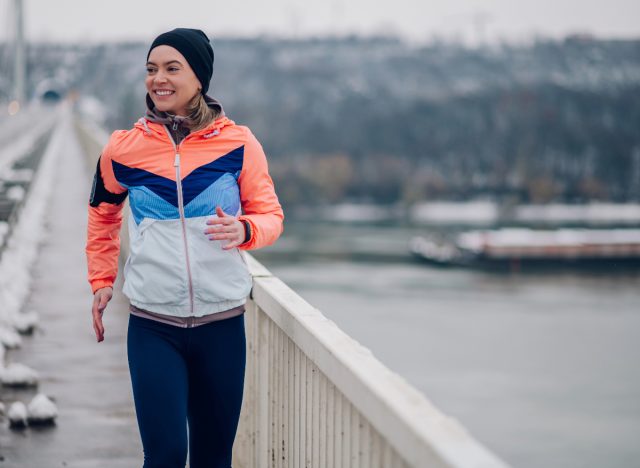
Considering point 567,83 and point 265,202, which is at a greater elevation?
point 265,202

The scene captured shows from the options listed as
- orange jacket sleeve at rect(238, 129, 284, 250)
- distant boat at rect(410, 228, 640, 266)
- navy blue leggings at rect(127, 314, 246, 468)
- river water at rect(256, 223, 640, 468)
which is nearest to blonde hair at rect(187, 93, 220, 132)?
orange jacket sleeve at rect(238, 129, 284, 250)

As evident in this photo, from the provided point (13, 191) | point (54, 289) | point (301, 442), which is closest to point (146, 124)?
point (301, 442)

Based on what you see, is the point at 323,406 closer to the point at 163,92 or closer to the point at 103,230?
the point at 103,230

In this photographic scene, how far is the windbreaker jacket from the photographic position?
2.52 meters

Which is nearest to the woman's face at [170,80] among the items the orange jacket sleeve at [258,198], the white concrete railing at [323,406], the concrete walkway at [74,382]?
the orange jacket sleeve at [258,198]

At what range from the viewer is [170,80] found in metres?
2.58

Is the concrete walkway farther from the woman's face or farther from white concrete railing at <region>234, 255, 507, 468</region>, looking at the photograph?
the woman's face

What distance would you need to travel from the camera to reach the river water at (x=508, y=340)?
37344 millimetres

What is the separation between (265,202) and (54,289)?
6098mm

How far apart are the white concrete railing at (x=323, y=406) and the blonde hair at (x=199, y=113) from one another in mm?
643

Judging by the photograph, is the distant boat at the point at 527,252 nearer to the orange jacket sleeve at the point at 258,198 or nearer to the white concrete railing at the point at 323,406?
the white concrete railing at the point at 323,406

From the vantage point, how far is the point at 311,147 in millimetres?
163250

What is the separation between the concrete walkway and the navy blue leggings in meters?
1.52

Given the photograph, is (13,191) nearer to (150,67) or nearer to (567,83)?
(150,67)
